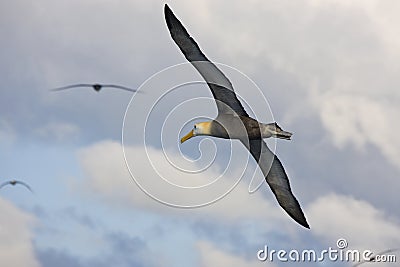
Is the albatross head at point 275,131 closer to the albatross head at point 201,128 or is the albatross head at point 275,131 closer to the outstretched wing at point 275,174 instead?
the outstretched wing at point 275,174

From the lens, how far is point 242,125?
40.7 meters

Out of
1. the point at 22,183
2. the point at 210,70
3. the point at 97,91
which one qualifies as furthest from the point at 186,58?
the point at 22,183

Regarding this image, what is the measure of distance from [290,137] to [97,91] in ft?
31.6

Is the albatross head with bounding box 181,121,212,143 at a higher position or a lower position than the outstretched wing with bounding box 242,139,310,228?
higher

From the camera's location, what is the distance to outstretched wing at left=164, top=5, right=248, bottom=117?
40.4 metres

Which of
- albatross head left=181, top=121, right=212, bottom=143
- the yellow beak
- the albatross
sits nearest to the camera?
the albatross

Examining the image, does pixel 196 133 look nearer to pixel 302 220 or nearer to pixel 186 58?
pixel 186 58

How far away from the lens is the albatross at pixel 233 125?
40.3 metres

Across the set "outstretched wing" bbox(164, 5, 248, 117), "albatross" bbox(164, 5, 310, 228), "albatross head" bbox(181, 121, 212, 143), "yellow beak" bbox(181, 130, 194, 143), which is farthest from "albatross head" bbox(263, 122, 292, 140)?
"yellow beak" bbox(181, 130, 194, 143)

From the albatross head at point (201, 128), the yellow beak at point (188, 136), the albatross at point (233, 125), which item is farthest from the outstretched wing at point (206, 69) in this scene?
the yellow beak at point (188, 136)

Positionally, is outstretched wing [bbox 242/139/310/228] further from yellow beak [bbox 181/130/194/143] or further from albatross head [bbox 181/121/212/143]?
yellow beak [bbox 181/130/194/143]

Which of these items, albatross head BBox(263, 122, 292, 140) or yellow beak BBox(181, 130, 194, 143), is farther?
yellow beak BBox(181, 130, 194, 143)

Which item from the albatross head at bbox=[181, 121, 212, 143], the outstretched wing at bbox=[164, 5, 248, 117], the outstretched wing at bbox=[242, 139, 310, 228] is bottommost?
the outstretched wing at bbox=[242, 139, 310, 228]

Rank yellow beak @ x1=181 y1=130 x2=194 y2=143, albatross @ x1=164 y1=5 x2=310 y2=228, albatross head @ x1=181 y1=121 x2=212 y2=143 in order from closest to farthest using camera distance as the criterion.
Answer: albatross @ x1=164 y1=5 x2=310 y2=228
albatross head @ x1=181 y1=121 x2=212 y2=143
yellow beak @ x1=181 y1=130 x2=194 y2=143
